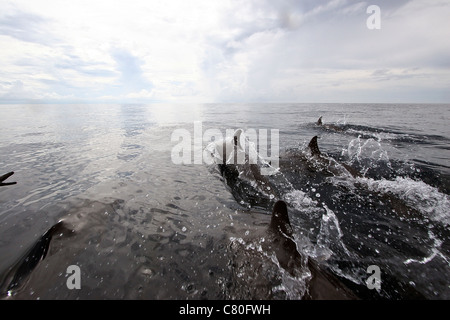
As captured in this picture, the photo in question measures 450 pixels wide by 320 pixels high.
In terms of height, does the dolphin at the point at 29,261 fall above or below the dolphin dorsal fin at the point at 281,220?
below

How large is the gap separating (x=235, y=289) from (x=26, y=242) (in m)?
4.16

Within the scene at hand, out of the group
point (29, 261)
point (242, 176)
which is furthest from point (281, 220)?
point (29, 261)

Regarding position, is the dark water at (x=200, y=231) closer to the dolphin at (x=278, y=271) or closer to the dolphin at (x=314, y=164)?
the dolphin at (x=278, y=271)

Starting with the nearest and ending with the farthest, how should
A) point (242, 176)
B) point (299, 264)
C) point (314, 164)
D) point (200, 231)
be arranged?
point (299, 264), point (200, 231), point (242, 176), point (314, 164)

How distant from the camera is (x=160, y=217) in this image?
4.78 metres

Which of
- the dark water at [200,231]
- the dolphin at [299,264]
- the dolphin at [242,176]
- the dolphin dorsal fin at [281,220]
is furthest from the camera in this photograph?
the dolphin at [242,176]

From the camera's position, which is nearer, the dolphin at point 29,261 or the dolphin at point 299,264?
the dolphin at point 299,264

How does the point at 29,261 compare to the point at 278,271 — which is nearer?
the point at 278,271

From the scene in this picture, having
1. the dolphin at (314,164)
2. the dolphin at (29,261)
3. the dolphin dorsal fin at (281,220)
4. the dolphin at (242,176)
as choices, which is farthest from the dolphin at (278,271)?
the dolphin at (314,164)

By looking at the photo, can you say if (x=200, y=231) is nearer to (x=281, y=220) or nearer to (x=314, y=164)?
(x=281, y=220)

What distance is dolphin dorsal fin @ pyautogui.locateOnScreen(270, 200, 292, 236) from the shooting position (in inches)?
131

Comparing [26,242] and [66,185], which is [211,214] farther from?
[66,185]

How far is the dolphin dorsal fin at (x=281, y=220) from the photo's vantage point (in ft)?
10.9

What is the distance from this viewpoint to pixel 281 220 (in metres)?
3.36
